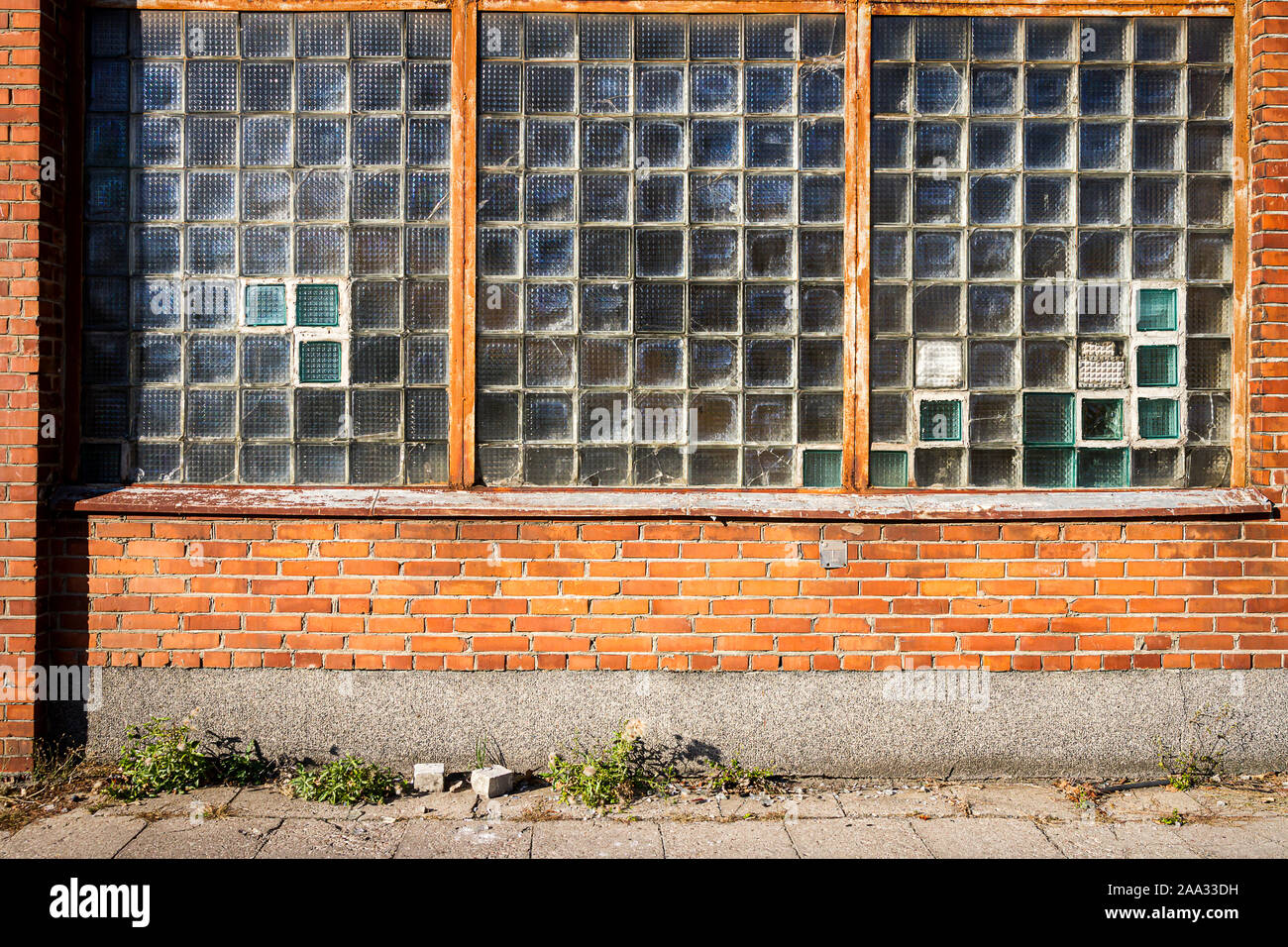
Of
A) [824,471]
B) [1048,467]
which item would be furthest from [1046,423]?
[824,471]

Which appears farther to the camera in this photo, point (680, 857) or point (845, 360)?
point (845, 360)

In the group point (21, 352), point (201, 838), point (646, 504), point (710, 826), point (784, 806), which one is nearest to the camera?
point (201, 838)

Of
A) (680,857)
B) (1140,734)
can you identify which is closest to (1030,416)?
(1140,734)

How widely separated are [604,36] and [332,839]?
4166 millimetres

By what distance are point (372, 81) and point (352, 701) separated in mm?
3217

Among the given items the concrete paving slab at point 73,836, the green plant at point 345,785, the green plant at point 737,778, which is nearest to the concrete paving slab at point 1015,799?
the green plant at point 737,778

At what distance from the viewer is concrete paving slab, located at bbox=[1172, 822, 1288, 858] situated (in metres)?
4.06

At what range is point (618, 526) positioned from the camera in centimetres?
477

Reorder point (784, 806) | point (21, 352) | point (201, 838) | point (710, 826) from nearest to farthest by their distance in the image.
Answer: point (201, 838), point (710, 826), point (784, 806), point (21, 352)

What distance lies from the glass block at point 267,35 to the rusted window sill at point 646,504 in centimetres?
230

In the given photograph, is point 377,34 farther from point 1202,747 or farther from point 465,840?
point 1202,747

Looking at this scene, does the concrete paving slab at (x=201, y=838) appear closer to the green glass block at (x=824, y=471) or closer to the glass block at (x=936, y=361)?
the green glass block at (x=824, y=471)

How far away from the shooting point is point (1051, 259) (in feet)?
16.3

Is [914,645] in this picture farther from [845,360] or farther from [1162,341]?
[1162,341]
